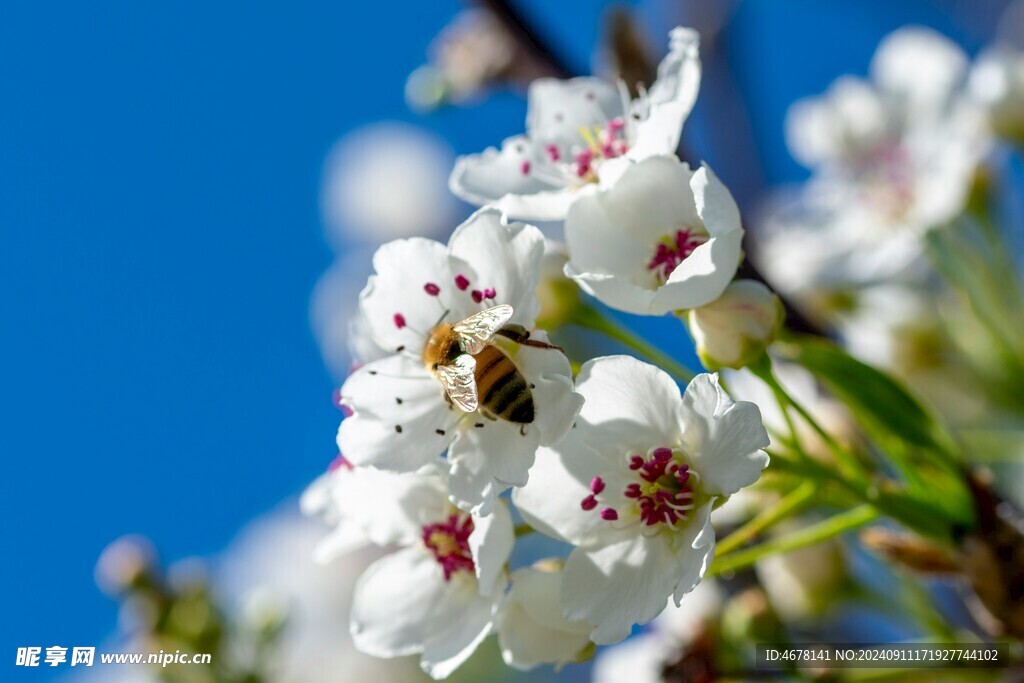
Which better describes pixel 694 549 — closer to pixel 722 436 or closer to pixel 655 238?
pixel 722 436

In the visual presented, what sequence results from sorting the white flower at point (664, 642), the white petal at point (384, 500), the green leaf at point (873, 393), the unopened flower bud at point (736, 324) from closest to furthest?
the unopened flower bud at point (736, 324) < the white petal at point (384, 500) < the green leaf at point (873, 393) < the white flower at point (664, 642)

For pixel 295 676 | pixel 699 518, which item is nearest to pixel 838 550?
pixel 699 518

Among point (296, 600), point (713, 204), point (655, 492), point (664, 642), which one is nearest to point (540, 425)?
point (655, 492)

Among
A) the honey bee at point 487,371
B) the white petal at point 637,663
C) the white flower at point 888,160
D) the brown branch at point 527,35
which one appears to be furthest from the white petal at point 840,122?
the honey bee at point 487,371

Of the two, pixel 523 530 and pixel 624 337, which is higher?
pixel 624 337

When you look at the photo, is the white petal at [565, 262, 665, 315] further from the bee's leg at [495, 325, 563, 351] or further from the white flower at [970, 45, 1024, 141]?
the white flower at [970, 45, 1024, 141]

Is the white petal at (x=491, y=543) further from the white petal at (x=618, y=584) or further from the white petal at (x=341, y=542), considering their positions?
the white petal at (x=341, y=542)

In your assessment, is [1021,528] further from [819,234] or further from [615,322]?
[819,234]
